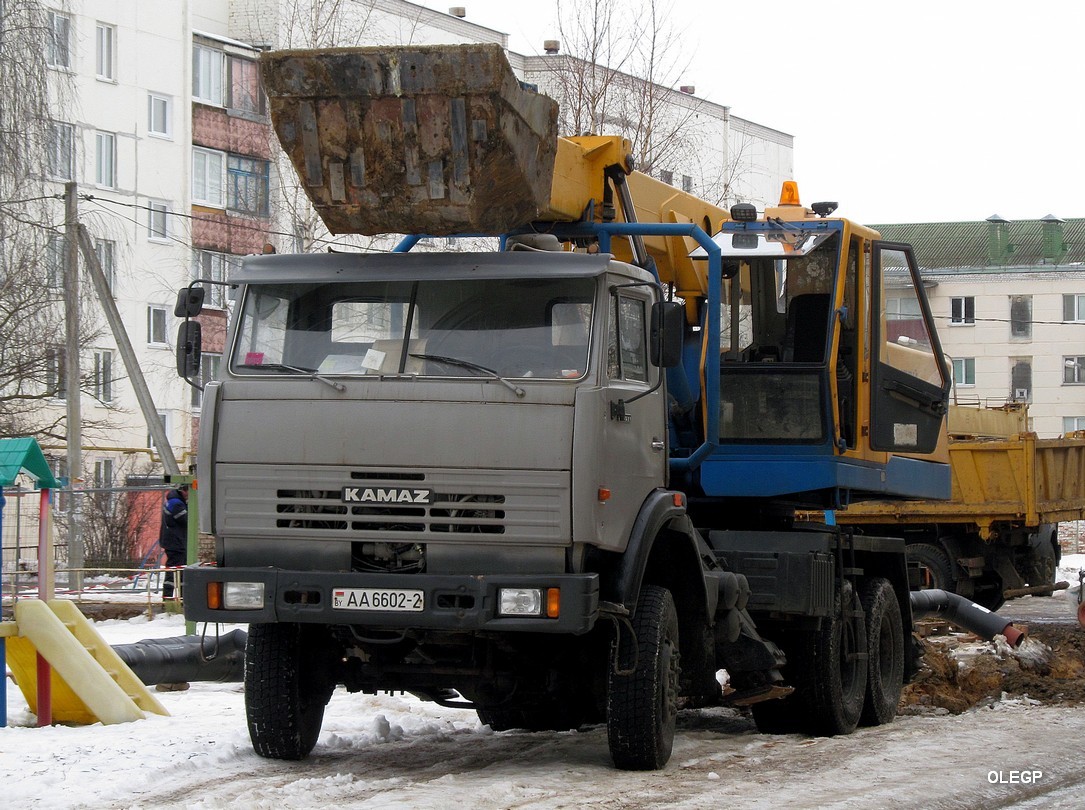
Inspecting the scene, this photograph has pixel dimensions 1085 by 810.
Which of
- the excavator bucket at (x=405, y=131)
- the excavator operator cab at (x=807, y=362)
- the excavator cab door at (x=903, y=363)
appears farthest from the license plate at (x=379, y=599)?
the excavator cab door at (x=903, y=363)

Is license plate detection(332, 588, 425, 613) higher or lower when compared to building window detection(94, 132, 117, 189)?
lower

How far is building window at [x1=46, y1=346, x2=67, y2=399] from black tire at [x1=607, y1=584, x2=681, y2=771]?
56.4 feet

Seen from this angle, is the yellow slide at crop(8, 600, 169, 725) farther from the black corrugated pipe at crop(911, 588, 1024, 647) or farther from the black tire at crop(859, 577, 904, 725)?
the black corrugated pipe at crop(911, 588, 1024, 647)

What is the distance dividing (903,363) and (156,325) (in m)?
30.8

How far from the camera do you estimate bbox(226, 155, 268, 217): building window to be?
40500 millimetres

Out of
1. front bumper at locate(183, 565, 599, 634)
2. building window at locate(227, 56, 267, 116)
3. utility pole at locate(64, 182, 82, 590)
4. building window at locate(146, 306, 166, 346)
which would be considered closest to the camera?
Result: front bumper at locate(183, 565, 599, 634)

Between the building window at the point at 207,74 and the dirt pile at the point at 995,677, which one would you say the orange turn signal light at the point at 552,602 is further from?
the building window at the point at 207,74

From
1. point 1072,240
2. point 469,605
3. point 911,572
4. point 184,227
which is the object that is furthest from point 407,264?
point 1072,240

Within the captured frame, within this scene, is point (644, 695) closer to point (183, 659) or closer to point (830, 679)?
point (830, 679)

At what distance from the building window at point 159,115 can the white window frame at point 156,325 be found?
4330 millimetres

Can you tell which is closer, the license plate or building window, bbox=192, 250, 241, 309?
the license plate

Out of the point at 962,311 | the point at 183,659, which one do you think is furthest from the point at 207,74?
the point at 962,311

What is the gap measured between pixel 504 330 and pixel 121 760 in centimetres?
302

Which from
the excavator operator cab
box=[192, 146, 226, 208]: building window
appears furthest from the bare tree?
box=[192, 146, 226, 208]: building window
